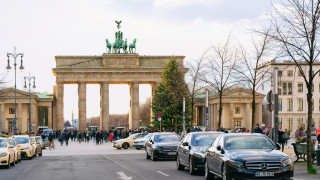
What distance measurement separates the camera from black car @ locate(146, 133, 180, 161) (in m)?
27.3

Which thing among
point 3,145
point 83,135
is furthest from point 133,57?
point 3,145

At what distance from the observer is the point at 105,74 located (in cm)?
10225

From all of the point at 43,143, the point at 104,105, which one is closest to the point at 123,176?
the point at 43,143

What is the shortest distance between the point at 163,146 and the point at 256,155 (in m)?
13.3

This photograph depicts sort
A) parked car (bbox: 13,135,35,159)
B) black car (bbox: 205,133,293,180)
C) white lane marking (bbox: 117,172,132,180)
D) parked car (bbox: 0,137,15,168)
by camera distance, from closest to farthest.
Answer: black car (bbox: 205,133,293,180), white lane marking (bbox: 117,172,132,180), parked car (bbox: 0,137,15,168), parked car (bbox: 13,135,35,159)

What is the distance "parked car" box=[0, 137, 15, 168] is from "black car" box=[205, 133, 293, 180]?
1073cm

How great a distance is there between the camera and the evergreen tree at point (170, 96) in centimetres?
6066

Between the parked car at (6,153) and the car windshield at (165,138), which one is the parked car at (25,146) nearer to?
the parked car at (6,153)

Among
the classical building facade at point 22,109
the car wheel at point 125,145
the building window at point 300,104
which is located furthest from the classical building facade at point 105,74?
the car wheel at point 125,145

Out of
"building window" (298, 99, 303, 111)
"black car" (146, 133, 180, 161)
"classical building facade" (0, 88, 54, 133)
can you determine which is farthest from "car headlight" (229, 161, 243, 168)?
"building window" (298, 99, 303, 111)

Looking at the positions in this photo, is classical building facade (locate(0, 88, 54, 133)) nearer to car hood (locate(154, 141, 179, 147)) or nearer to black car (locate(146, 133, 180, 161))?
black car (locate(146, 133, 180, 161))

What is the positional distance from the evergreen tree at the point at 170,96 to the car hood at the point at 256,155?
43649 mm

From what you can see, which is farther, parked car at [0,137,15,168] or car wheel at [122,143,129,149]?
car wheel at [122,143,129,149]

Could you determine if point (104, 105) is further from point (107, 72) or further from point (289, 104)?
point (289, 104)
